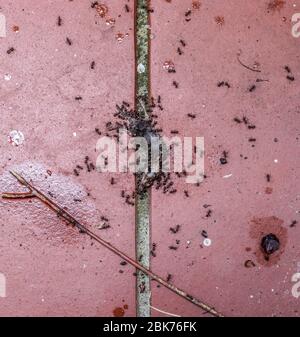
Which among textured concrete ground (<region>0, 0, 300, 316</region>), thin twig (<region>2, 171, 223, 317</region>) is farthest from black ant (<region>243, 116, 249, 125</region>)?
thin twig (<region>2, 171, 223, 317</region>)

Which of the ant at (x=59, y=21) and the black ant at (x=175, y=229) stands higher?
the ant at (x=59, y=21)

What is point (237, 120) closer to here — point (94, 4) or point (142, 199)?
point (142, 199)

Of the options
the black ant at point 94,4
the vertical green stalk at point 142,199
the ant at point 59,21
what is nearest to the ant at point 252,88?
the vertical green stalk at point 142,199

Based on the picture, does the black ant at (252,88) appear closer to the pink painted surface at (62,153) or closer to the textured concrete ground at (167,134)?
the textured concrete ground at (167,134)

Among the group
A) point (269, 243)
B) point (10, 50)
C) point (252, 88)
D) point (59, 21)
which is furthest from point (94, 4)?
point (269, 243)

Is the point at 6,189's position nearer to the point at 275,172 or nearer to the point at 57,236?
the point at 57,236

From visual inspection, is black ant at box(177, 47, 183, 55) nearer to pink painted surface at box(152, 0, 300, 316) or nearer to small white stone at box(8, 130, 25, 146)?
pink painted surface at box(152, 0, 300, 316)

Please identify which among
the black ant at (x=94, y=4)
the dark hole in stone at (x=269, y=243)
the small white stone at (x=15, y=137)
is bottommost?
the dark hole in stone at (x=269, y=243)
